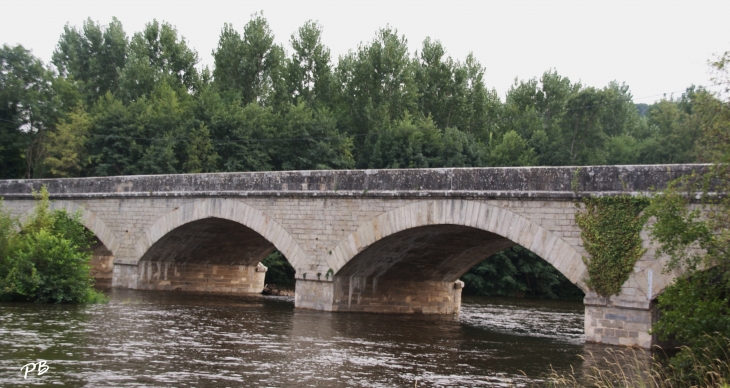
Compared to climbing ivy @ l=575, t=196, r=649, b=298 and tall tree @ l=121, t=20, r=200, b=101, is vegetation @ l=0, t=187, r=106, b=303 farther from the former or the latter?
tall tree @ l=121, t=20, r=200, b=101

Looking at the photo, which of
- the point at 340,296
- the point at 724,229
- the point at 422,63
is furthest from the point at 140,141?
the point at 724,229

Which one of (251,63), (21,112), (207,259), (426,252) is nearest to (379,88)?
(251,63)

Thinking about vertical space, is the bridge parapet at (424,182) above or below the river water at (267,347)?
above

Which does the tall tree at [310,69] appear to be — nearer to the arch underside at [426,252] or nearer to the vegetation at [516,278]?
the vegetation at [516,278]

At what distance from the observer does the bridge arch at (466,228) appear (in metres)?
16.2

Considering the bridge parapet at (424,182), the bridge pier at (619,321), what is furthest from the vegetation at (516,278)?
the bridge pier at (619,321)

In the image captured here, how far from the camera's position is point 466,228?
18594 mm

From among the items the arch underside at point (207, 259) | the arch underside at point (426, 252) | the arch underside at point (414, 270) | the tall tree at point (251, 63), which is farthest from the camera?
the tall tree at point (251, 63)

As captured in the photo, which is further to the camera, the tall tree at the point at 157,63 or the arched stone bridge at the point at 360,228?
the tall tree at the point at 157,63

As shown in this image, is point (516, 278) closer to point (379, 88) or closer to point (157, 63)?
point (379, 88)

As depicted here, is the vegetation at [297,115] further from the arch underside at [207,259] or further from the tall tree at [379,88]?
the arch underside at [207,259]

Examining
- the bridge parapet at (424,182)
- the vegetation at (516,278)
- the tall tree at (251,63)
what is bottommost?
the vegetation at (516,278)

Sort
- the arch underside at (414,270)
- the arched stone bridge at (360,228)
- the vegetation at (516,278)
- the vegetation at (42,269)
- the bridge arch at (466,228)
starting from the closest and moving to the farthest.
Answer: the arched stone bridge at (360,228) < the bridge arch at (466,228) < the vegetation at (42,269) < the arch underside at (414,270) < the vegetation at (516,278)

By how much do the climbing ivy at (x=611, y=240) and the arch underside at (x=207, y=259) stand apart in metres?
11.3
